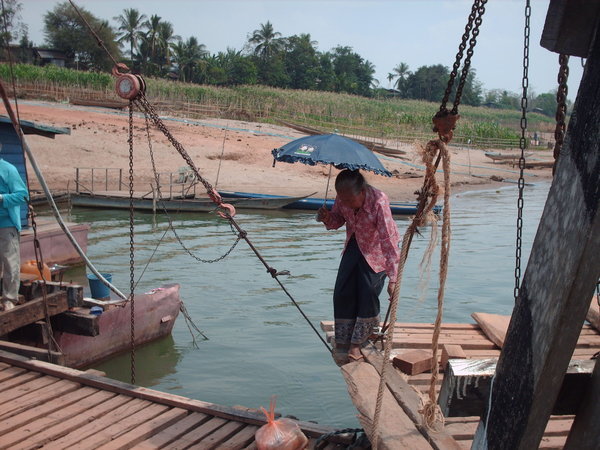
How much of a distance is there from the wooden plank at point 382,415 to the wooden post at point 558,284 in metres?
1.51

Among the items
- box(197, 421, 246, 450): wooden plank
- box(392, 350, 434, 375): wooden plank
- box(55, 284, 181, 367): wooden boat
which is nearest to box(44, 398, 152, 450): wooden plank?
box(197, 421, 246, 450): wooden plank

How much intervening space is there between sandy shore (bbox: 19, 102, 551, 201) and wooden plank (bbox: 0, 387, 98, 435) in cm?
1533

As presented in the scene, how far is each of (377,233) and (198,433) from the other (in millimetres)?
1814

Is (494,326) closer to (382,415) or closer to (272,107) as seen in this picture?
(382,415)

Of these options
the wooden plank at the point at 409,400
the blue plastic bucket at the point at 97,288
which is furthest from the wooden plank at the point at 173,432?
the blue plastic bucket at the point at 97,288

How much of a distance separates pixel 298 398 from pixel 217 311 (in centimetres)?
342

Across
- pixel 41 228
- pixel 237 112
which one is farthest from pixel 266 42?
pixel 41 228

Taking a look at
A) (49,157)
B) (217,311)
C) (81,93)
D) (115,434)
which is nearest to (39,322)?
(115,434)

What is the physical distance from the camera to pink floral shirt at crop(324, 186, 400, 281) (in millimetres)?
4328

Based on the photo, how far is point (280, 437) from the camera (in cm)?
366

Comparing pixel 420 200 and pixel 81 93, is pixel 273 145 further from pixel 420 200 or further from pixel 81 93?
pixel 420 200

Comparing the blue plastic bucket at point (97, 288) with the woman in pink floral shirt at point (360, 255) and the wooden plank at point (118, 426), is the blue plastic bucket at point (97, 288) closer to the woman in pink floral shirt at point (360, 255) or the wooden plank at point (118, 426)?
the wooden plank at point (118, 426)

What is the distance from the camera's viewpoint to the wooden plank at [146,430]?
389 centimetres

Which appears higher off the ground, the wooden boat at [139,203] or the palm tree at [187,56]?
the palm tree at [187,56]
